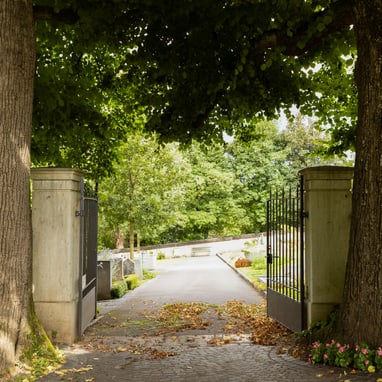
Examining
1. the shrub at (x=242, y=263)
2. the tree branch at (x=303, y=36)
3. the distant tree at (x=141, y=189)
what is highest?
the tree branch at (x=303, y=36)

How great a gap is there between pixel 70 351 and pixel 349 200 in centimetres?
482

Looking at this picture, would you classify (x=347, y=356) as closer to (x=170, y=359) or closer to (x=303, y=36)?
(x=170, y=359)

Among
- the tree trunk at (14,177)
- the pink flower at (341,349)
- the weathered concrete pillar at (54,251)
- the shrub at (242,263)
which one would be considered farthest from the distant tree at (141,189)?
the pink flower at (341,349)

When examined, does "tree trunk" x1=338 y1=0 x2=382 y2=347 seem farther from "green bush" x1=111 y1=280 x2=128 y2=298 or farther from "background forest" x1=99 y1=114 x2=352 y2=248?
"background forest" x1=99 y1=114 x2=352 y2=248

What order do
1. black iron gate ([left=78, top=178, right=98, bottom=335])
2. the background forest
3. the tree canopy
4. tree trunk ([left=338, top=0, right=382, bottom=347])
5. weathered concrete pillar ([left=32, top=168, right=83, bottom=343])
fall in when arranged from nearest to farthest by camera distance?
tree trunk ([left=338, top=0, right=382, bottom=347])
the tree canopy
weathered concrete pillar ([left=32, top=168, right=83, bottom=343])
black iron gate ([left=78, top=178, right=98, bottom=335])
the background forest

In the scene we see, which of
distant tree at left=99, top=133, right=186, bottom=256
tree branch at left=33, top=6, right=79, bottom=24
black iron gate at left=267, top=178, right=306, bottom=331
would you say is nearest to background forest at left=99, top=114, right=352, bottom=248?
distant tree at left=99, top=133, right=186, bottom=256

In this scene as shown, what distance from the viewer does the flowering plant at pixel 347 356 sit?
19.0 feet

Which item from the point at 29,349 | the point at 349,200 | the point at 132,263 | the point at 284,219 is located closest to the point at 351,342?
the point at 349,200

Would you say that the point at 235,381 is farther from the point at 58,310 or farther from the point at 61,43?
the point at 61,43

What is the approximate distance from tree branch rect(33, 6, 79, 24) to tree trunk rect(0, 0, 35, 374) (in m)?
0.89

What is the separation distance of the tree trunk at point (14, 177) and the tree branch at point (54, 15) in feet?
2.92

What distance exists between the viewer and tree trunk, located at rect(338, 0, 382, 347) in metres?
6.07

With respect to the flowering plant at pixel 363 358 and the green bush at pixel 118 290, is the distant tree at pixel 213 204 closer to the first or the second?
the green bush at pixel 118 290

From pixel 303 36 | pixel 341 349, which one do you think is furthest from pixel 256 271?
pixel 341 349
